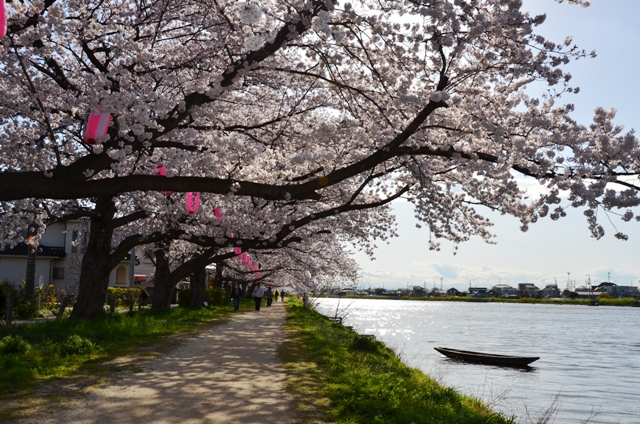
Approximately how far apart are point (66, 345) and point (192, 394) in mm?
4507

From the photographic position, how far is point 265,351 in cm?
1434

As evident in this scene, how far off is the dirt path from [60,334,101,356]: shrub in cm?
141

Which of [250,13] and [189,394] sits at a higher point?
[250,13]

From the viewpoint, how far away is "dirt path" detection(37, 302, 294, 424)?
692 cm

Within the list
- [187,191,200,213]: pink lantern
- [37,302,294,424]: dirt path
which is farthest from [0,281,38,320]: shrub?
[37,302,294,424]: dirt path

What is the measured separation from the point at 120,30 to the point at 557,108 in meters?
7.85

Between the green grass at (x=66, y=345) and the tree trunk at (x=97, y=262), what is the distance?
0.70 meters

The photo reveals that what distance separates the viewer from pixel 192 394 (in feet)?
27.4

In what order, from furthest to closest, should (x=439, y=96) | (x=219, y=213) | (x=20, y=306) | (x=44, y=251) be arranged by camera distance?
1. (x=44, y=251)
2. (x=20, y=306)
3. (x=219, y=213)
4. (x=439, y=96)

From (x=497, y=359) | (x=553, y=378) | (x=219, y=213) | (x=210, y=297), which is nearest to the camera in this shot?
(x=219, y=213)

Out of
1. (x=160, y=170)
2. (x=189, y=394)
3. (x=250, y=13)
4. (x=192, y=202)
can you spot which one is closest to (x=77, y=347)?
(x=160, y=170)

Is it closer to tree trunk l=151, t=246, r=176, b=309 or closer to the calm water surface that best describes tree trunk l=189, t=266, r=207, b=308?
tree trunk l=151, t=246, r=176, b=309

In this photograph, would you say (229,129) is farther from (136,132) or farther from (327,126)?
(136,132)

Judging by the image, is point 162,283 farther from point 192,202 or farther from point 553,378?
point 553,378
